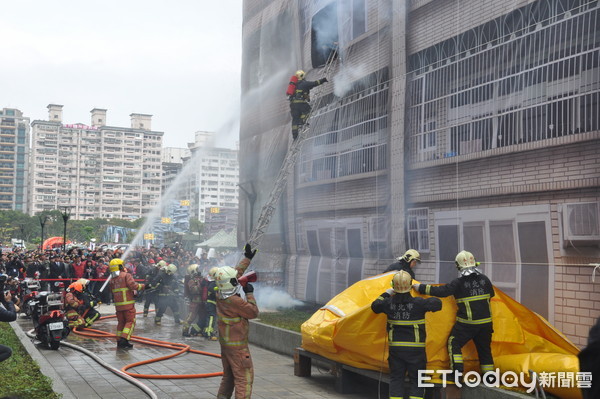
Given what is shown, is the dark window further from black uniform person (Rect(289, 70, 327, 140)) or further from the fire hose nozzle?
the fire hose nozzle

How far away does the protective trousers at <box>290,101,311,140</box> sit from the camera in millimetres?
14923

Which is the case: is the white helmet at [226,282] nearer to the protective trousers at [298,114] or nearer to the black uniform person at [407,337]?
the black uniform person at [407,337]

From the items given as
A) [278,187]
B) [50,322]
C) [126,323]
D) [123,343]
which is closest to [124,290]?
[126,323]

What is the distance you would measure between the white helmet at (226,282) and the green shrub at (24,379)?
2.26m

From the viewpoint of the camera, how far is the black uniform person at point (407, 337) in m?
6.58

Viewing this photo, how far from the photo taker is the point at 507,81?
29.8 ft

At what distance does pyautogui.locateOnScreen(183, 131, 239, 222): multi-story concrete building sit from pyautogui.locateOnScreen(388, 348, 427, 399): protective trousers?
14097mm

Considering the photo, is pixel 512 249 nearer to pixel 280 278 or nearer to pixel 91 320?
pixel 280 278

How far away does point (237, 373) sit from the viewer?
269 inches

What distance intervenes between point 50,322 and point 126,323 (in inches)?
53.7

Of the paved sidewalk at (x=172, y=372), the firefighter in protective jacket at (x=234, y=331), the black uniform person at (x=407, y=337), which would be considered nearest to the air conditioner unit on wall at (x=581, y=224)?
the black uniform person at (x=407, y=337)

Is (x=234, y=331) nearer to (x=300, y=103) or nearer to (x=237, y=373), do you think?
(x=237, y=373)

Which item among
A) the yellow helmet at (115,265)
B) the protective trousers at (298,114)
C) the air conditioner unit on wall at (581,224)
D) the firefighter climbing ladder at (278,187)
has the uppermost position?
the protective trousers at (298,114)

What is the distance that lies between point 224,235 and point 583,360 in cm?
2039
